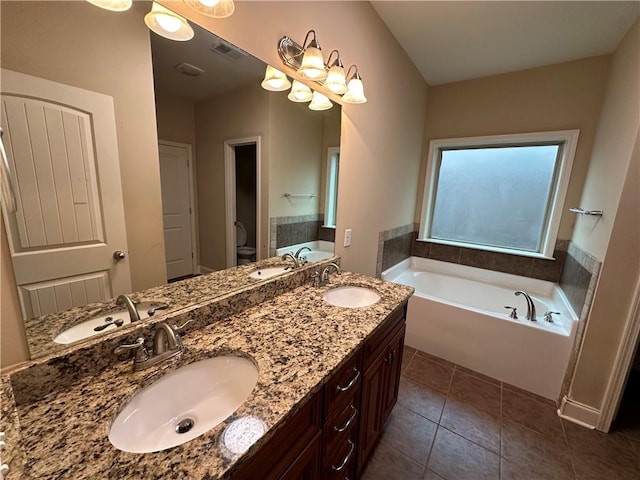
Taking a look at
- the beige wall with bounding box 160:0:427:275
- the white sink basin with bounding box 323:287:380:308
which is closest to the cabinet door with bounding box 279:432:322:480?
the white sink basin with bounding box 323:287:380:308

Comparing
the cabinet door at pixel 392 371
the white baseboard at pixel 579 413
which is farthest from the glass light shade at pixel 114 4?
the white baseboard at pixel 579 413

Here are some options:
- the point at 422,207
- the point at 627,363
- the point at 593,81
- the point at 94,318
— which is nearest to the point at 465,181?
the point at 422,207

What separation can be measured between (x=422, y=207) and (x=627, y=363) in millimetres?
2063

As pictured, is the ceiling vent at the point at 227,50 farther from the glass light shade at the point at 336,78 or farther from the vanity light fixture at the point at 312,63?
the glass light shade at the point at 336,78

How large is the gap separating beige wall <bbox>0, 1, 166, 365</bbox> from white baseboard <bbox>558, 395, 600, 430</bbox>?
254 centimetres

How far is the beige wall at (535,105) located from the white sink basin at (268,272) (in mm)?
2584

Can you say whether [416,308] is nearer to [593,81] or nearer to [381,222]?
[381,222]

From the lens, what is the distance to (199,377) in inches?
32.5

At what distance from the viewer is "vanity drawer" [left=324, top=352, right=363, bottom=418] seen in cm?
87

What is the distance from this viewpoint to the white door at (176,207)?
0.92 metres

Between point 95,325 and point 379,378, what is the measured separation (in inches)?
46.3

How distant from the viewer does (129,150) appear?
78cm

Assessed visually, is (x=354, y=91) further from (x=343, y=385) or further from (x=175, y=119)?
(x=343, y=385)

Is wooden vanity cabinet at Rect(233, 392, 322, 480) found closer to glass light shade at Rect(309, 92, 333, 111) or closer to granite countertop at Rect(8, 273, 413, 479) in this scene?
granite countertop at Rect(8, 273, 413, 479)
